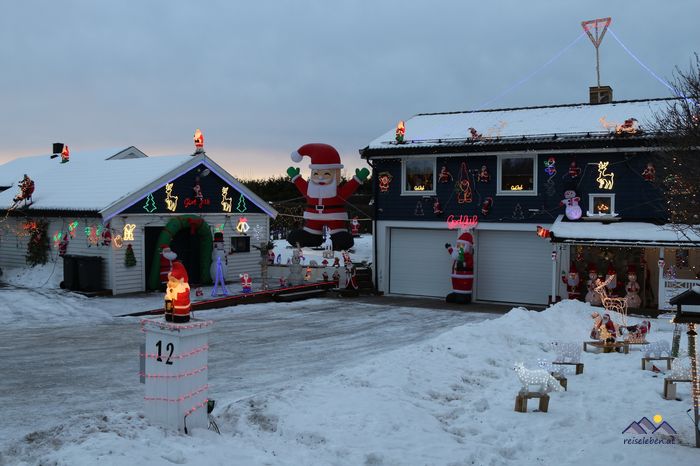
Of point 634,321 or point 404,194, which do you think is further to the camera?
point 404,194

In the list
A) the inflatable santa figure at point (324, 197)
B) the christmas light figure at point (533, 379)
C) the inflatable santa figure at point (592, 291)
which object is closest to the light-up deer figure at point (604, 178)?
the inflatable santa figure at point (592, 291)

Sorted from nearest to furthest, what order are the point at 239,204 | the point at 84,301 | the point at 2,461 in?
1. the point at 2,461
2. the point at 84,301
3. the point at 239,204

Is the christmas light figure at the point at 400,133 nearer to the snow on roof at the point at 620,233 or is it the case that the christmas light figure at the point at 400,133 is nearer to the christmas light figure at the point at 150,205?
the snow on roof at the point at 620,233

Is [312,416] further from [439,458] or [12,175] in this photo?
[12,175]

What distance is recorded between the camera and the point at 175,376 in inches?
293

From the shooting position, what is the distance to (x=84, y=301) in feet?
63.1

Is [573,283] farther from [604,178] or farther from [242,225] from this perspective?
[242,225]

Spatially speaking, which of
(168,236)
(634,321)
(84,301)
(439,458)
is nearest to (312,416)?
(439,458)

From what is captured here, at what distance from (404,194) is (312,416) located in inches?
604

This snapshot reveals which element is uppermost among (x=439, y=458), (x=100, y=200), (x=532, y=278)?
(x=100, y=200)

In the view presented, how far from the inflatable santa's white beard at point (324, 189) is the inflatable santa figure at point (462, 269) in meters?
4.46

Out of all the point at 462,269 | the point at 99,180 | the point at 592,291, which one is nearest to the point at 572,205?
the point at 592,291

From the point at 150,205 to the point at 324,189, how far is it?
590 centimetres

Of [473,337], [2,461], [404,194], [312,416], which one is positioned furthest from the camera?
[404,194]
